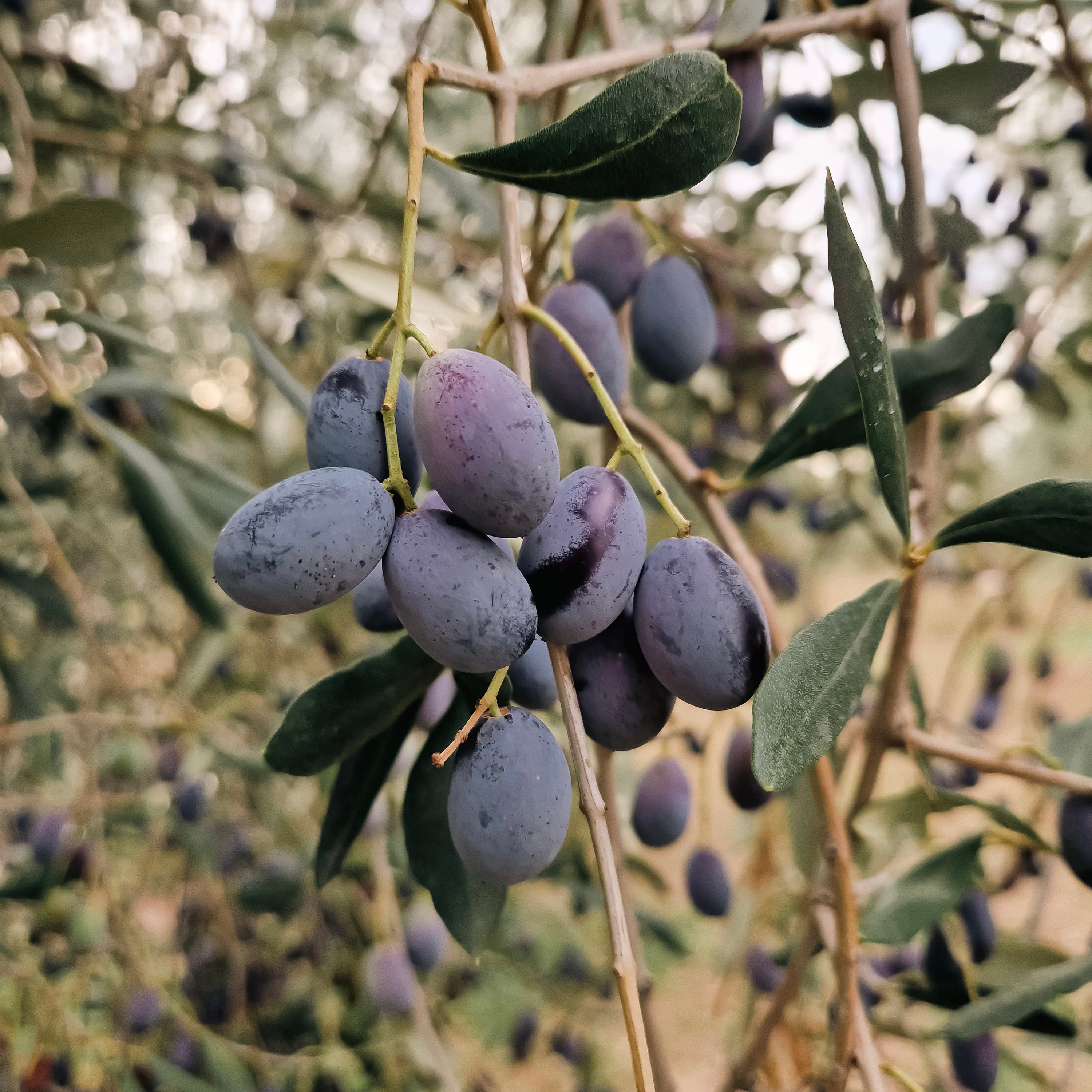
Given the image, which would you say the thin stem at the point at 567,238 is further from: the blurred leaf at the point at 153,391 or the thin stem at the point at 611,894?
the blurred leaf at the point at 153,391

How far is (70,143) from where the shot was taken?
4.94 ft

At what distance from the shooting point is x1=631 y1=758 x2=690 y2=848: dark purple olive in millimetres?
897

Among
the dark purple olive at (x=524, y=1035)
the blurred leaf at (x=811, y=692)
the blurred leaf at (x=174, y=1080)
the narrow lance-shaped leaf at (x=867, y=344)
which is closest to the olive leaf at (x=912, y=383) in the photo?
the narrow lance-shaped leaf at (x=867, y=344)

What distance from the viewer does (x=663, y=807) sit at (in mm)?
898

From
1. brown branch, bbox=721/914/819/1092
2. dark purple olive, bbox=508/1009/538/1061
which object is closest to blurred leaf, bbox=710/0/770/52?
brown branch, bbox=721/914/819/1092

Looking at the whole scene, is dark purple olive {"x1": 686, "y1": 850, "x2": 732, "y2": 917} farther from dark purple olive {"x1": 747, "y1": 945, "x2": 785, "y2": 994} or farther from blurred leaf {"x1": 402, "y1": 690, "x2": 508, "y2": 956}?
blurred leaf {"x1": 402, "y1": 690, "x2": 508, "y2": 956}

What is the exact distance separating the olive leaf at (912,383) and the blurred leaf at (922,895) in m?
0.43

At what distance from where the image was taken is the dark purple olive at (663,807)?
0.90 metres

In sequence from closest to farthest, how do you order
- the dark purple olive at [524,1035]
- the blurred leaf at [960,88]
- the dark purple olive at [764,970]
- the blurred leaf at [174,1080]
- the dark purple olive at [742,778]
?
the dark purple olive at [742,778]
the blurred leaf at [960,88]
the blurred leaf at [174,1080]
the dark purple olive at [764,970]
the dark purple olive at [524,1035]

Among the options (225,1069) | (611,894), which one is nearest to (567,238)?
(611,894)

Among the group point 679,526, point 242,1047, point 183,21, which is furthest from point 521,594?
point 183,21

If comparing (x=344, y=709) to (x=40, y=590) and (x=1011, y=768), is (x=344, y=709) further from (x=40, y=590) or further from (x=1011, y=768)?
(x=40, y=590)

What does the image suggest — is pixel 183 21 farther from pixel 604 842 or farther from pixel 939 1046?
pixel 939 1046

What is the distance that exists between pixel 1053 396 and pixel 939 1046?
5.62 ft
